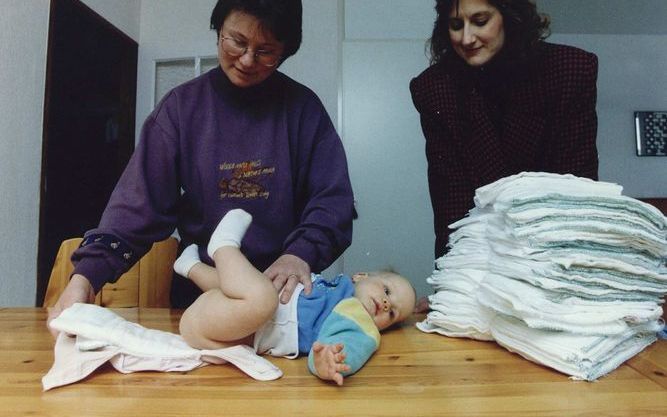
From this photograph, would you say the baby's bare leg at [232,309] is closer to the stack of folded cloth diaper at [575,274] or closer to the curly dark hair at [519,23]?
the stack of folded cloth diaper at [575,274]

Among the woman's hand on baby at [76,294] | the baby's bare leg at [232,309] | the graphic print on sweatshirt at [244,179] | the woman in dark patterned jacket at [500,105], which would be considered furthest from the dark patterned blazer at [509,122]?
the woman's hand on baby at [76,294]

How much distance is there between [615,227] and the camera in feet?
2.56

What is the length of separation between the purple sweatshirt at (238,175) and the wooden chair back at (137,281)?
43cm

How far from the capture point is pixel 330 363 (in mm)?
698

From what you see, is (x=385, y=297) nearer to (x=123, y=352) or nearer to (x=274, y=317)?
(x=274, y=317)

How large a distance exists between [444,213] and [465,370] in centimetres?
58

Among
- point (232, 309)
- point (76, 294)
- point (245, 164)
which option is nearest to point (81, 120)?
point (245, 164)

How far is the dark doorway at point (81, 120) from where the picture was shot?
2553mm

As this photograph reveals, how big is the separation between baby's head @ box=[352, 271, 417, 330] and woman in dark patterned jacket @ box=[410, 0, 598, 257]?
25cm

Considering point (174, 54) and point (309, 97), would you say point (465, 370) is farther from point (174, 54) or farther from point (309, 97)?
point (174, 54)

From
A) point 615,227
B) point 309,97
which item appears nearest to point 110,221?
point 309,97

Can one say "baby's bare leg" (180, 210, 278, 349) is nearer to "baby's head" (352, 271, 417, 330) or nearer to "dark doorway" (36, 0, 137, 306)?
"baby's head" (352, 271, 417, 330)

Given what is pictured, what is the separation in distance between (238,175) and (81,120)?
2.56m

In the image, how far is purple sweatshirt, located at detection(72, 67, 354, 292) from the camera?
1.10 metres
